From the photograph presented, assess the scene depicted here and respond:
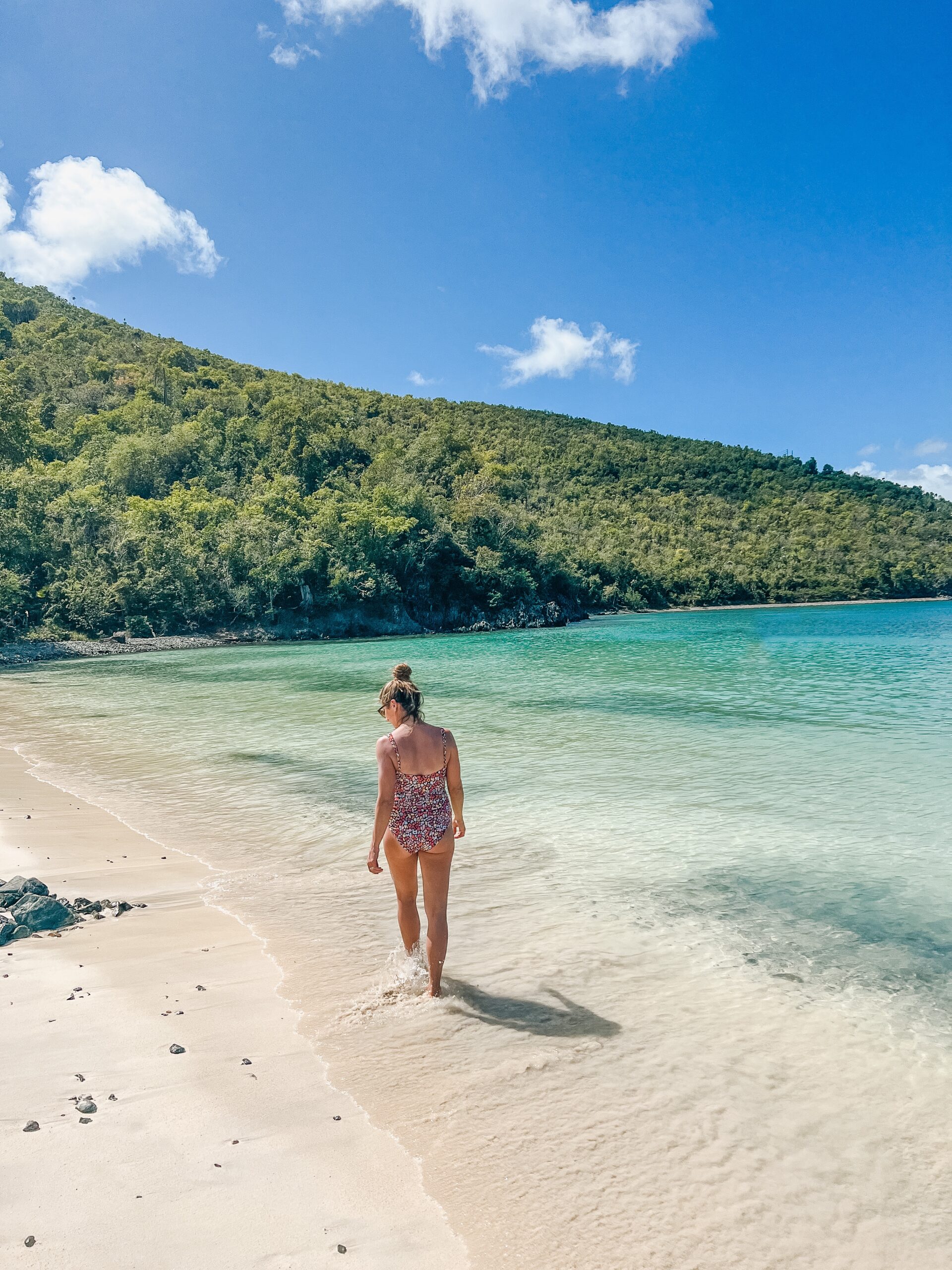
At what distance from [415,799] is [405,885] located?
64 cm

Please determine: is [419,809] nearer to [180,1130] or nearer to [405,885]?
[405,885]

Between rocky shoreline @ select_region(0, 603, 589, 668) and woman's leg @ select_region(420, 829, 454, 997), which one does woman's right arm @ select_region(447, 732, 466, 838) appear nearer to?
woman's leg @ select_region(420, 829, 454, 997)

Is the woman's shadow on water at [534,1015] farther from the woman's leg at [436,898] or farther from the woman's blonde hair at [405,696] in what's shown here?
the woman's blonde hair at [405,696]

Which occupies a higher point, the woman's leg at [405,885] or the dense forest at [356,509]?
the dense forest at [356,509]

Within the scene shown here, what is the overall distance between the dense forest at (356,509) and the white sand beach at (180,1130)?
45271 millimetres

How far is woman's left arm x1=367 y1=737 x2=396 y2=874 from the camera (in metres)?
4.84

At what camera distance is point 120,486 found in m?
80.1

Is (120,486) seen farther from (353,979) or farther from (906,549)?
(906,549)

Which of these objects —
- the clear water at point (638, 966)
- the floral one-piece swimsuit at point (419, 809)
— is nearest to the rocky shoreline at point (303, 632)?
the clear water at point (638, 966)

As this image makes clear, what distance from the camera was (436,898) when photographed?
5.05 meters

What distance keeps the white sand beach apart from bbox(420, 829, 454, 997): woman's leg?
3.06ft

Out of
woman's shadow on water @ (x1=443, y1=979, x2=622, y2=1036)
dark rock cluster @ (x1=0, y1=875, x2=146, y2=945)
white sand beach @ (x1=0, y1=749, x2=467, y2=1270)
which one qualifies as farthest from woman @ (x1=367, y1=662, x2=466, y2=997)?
dark rock cluster @ (x1=0, y1=875, x2=146, y2=945)

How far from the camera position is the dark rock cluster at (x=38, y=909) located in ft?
19.6

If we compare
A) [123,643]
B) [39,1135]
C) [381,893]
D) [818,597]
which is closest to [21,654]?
[123,643]
